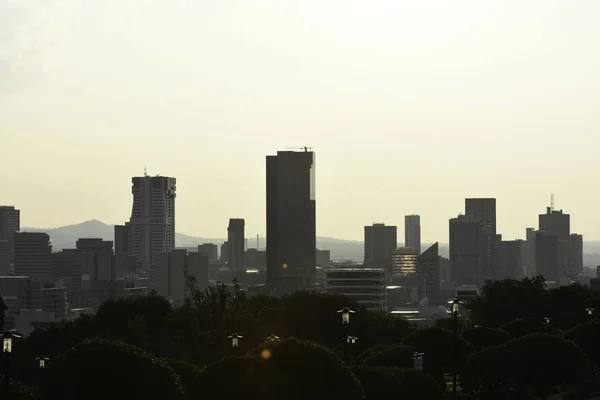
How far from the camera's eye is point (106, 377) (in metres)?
26.2

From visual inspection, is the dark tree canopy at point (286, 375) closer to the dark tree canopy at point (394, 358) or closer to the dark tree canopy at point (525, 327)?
the dark tree canopy at point (394, 358)

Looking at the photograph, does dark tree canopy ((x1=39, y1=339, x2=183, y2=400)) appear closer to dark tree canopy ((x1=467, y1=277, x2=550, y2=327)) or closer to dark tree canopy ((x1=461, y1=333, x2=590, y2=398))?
dark tree canopy ((x1=461, y1=333, x2=590, y2=398))

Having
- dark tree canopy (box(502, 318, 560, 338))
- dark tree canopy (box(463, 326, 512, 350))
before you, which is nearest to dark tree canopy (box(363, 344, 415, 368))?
dark tree canopy (box(463, 326, 512, 350))

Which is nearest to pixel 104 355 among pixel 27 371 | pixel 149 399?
pixel 149 399

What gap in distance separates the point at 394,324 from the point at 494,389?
51901 millimetres

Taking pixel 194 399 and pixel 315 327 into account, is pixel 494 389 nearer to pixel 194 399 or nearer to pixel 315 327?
pixel 194 399

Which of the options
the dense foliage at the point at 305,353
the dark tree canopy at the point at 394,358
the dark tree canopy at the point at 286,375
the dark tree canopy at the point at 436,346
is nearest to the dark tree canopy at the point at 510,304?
the dense foliage at the point at 305,353

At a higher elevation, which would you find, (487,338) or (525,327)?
(525,327)

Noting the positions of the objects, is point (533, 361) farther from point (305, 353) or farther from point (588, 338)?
point (305, 353)

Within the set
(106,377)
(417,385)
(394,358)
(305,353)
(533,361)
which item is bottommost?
(417,385)

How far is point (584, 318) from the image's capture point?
8306 cm

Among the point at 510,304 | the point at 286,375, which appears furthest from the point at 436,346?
the point at 510,304

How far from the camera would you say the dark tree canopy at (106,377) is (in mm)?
26156

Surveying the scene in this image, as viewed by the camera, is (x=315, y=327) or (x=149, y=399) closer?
(x=149, y=399)
